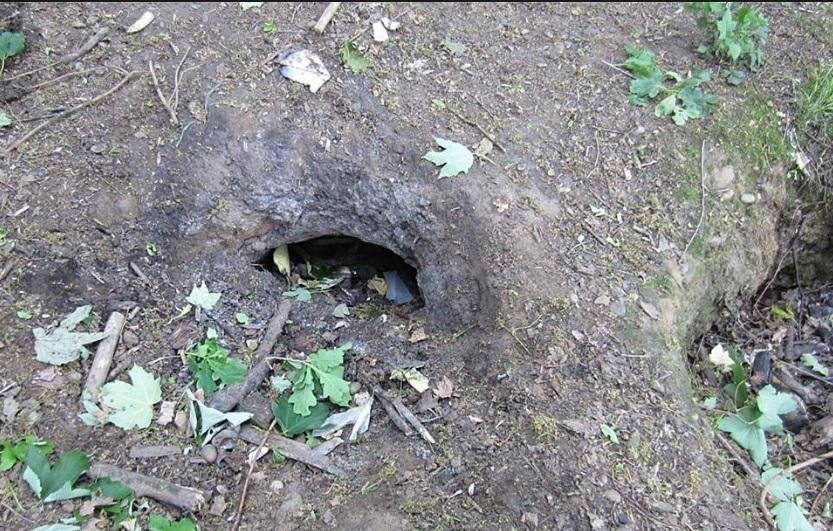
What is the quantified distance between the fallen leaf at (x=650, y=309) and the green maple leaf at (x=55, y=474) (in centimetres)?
261

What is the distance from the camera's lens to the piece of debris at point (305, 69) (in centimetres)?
393

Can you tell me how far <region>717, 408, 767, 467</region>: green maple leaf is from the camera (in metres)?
3.31

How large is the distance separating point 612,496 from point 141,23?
3645mm

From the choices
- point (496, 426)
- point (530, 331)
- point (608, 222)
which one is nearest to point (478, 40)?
point (608, 222)

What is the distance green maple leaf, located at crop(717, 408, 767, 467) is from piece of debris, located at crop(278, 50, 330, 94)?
111 inches

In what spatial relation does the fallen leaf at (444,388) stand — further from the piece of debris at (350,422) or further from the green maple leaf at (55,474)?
the green maple leaf at (55,474)

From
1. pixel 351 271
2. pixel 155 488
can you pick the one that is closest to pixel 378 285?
pixel 351 271

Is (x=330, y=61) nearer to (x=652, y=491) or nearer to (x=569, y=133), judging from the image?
(x=569, y=133)

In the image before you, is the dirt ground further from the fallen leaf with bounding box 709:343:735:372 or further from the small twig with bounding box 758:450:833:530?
the fallen leaf with bounding box 709:343:735:372

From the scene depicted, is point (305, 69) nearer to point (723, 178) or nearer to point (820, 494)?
point (723, 178)

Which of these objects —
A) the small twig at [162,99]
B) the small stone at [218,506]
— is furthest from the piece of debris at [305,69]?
the small stone at [218,506]

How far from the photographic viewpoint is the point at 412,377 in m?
3.29

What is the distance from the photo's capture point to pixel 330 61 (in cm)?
402

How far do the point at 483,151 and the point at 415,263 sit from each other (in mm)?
731
